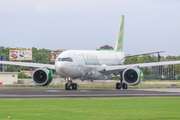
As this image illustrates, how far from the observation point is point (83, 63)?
4688 centimetres

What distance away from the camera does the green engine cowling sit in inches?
1811

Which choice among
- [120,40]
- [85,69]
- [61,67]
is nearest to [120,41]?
[120,40]

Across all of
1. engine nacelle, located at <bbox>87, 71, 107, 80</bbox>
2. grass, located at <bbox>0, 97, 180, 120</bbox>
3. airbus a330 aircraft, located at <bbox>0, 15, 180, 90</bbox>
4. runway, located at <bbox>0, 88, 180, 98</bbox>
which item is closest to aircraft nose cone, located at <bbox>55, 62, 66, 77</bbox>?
airbus a330 aircraft, located at <bbox>0, 15, 180, 90</bbox>

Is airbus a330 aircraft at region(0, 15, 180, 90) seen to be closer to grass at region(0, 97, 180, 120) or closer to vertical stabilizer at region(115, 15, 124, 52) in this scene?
vertical stabilizer at region(115, 15, 124, 52)

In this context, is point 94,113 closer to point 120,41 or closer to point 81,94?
point 81,94

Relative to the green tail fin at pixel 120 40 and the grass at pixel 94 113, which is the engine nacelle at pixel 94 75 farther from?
the grass at pixel 94 113

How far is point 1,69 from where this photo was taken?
106500 millimetres

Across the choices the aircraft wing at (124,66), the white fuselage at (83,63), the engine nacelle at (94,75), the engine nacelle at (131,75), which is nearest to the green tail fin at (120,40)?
the white fuselage at (83,63)

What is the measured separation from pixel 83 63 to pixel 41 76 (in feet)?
16.6

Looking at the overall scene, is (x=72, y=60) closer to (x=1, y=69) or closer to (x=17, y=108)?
(x=17, y=108)

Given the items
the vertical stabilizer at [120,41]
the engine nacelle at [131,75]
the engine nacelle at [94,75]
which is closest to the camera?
the engine nacelle at [131,75]

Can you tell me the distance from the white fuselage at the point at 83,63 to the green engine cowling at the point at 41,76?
2.15 meters

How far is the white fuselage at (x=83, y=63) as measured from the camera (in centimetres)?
4397

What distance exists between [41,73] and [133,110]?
2692 cm
